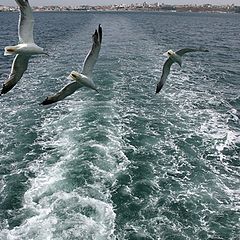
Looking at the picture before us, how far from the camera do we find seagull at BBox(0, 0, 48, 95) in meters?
10.0

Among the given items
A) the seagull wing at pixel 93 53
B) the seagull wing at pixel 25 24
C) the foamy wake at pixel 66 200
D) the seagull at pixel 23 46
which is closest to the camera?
the seagull at pixel 23 46

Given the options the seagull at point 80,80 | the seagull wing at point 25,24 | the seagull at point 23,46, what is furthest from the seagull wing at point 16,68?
the seagull at point 80,80

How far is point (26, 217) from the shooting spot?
615 inches

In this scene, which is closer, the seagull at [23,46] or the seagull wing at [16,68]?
the seagull at [23,46]

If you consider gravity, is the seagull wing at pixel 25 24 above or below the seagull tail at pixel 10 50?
above

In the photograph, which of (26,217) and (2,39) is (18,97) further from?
(2,39)

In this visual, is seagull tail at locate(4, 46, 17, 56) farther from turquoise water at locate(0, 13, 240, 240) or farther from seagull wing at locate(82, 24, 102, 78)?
turquoise water at locate(0, 13, 240, 240)

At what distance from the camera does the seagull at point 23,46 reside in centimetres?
1005

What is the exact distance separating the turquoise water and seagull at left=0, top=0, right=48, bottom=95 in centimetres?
698

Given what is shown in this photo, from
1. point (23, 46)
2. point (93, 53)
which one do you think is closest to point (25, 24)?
point (23, 46)

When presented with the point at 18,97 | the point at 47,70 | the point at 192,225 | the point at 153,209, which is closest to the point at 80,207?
the point at 153,209

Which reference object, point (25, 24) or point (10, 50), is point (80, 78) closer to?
point (10, 50)

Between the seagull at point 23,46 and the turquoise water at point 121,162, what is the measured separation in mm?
6985

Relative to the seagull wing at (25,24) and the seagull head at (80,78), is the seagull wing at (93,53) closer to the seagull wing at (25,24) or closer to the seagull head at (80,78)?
the seagull head at (80,78)
